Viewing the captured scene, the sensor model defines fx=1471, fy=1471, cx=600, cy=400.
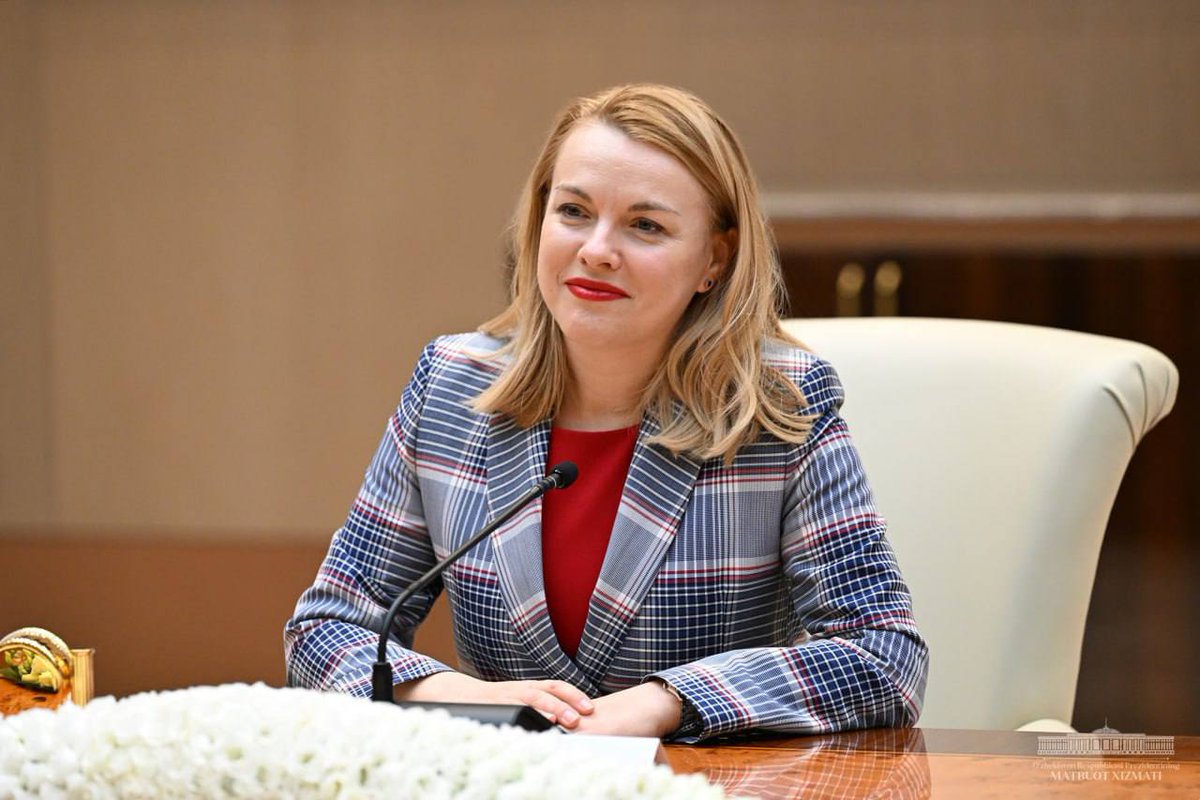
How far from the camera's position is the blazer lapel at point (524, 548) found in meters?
1.74

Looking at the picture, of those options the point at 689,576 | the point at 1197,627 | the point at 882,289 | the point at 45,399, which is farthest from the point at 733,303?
the point at 45,399

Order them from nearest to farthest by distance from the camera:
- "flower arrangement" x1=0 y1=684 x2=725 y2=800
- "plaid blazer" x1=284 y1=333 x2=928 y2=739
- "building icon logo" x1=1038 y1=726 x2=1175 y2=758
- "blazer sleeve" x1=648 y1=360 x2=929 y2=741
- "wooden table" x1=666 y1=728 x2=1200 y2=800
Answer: "flower arrangement" x1=0 y1=684 x2=725 y2=800 < "wooden table" x1=666 y1=728 x2=1200 y2=800 < "building icon logo" x1=1038 y1=726 x2=1175 y2=758 < "blazer sleeve" x1=648 y1=360 x2=929 y2=741 < "plaid blazer" x1=284 y1=333 x2=928 y2=739

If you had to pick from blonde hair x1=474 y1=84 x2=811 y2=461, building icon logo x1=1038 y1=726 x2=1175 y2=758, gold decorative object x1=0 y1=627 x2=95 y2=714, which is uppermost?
blonde hair x1=474 y1=84 x2=811 y2=461

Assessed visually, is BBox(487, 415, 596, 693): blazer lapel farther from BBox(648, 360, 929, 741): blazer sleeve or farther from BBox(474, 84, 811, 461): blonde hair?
BBox(648, 360, 929, 741): blazer sleeve

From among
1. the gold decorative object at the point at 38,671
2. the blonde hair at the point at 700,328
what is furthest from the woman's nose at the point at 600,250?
the gold decorative object at the point at 38,671

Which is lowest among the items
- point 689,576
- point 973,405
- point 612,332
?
point 689,576

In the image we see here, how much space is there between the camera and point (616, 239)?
1755mm

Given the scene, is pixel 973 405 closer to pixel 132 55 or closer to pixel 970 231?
pixel 970 231

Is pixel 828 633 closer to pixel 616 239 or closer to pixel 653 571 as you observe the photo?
pixel 653 571

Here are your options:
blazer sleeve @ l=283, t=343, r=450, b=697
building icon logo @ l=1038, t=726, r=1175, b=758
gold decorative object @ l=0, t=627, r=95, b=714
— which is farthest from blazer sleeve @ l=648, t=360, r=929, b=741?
gold decorative object @ l=0, t=627, r=95, b=714

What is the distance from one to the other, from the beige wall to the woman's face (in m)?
2.82

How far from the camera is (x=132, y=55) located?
4.94 meters

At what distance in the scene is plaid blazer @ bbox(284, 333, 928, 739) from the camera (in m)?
1.64

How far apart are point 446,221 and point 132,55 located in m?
1.22
